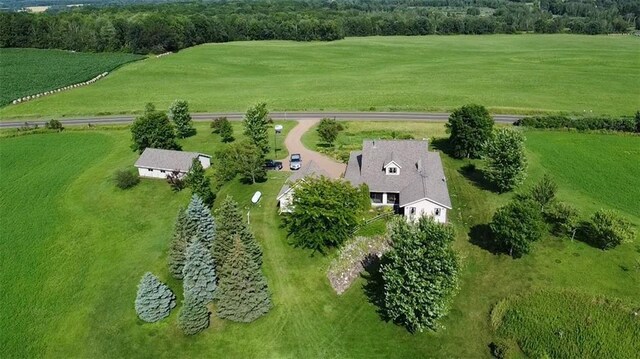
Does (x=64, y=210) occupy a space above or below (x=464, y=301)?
above

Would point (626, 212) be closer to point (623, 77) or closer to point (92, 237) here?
point (92, 237)

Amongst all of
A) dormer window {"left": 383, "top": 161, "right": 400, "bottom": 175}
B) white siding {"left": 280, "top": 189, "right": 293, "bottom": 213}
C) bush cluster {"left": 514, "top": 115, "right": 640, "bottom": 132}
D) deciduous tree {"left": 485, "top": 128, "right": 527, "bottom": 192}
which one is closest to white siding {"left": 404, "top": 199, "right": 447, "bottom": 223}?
dormer window {"left": 383, "top": 161, "right": 400, "bottom": 175}

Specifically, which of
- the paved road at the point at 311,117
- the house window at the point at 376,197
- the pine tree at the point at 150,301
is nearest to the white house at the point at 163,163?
the house window at the point at 376,197

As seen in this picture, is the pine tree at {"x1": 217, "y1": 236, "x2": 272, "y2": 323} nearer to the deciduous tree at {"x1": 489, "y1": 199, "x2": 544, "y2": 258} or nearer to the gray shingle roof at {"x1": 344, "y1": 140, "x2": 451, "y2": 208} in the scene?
the gray shingle roof at {"x1": 344, "y1": 140, "x2": 451, "y2": 208}

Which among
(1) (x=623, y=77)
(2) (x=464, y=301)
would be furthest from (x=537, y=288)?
(1) (x=623, y=77)

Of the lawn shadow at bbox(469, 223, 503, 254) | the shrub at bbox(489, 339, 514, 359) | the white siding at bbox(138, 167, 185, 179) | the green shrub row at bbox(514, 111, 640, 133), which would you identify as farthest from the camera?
the green shrub row at bbox(514, 111, 640, 133)

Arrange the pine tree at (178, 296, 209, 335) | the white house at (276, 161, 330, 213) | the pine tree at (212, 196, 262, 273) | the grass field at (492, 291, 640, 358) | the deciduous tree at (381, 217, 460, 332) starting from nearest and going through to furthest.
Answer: the grass field at (492, 291, 640, 358) < the deciduous tree at (381, 217, 460, 332) < the pine tree at (178, 296, 209, 335) < the pine tree at (212, 196, 262, 273) < the white house at (276, 161, 330, 213)

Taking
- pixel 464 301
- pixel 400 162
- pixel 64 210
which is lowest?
pixel 464 301
